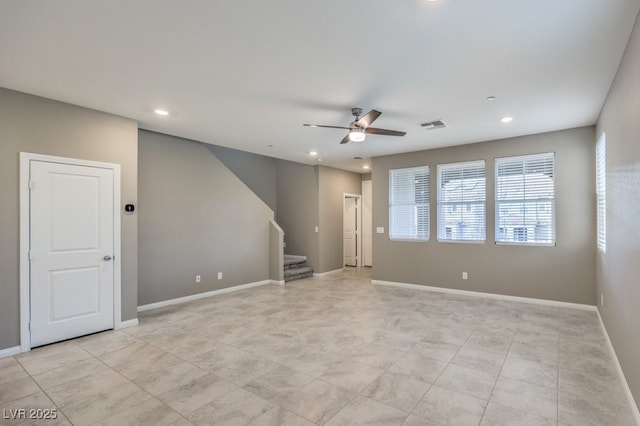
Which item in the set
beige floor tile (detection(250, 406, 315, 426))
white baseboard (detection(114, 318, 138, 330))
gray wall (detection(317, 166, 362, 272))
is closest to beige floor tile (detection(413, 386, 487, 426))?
beige floor tile (detection(250, 406, 315, 426))

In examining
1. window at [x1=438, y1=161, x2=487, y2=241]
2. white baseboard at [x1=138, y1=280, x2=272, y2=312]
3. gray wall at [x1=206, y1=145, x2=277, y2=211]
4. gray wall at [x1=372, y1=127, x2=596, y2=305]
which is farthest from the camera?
gray wall at [x1=206, y1=145, x2=277, y2=211]

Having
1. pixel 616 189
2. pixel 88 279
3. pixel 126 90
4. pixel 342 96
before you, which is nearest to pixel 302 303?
pixel 88 279

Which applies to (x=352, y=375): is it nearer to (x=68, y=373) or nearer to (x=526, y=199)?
(x=68, y=373)

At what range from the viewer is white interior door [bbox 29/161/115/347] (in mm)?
3607

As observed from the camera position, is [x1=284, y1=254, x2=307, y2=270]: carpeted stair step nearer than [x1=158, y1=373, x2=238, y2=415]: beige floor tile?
No

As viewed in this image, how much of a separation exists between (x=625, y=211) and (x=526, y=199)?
2.88 m

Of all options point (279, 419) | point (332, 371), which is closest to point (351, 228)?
point (332, 371)

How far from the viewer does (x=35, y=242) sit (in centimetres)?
359

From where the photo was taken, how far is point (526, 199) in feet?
17.6

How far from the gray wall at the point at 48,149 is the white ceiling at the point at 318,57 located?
18 cm

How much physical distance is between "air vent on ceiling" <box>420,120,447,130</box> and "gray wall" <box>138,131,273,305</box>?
12.0 feet

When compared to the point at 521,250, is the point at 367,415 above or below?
below

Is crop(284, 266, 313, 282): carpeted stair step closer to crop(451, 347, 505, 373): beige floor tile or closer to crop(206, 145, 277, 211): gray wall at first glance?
crop(206, 145, 277, 211): gray wall

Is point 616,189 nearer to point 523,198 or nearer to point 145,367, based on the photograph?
point 523,198
